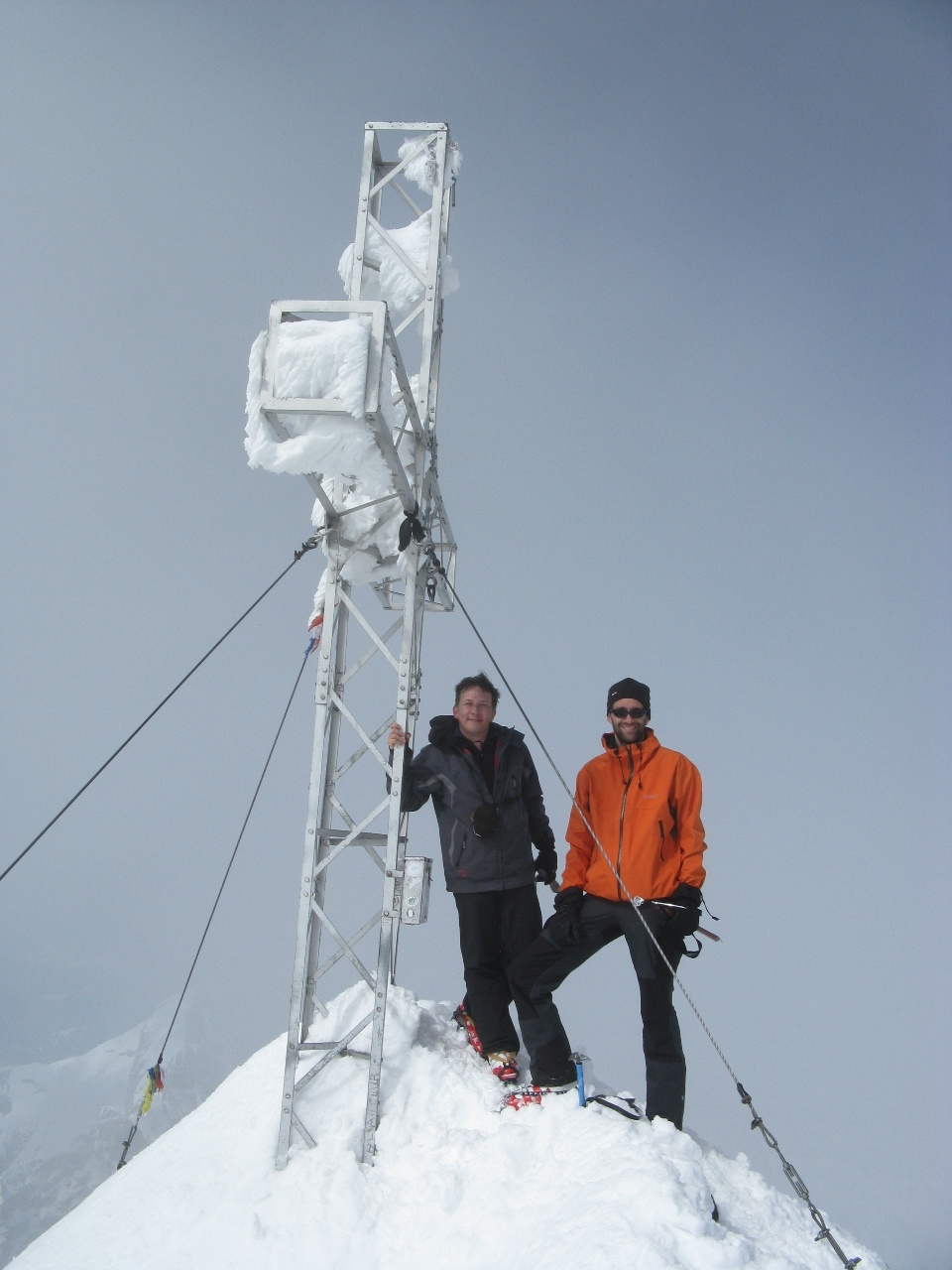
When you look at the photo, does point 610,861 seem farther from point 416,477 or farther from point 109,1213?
point 109,1213

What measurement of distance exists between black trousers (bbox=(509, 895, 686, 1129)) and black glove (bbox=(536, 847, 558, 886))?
60 cm

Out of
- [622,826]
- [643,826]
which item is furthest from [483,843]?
[643,826]

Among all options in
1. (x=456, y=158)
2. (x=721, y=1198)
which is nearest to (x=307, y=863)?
(x=721, y=1198)

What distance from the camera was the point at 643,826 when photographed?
4.29 metres

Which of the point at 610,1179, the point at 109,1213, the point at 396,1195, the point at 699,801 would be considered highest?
the point at 699,801

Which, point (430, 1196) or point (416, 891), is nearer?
point (430, 1196)

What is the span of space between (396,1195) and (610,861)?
196 centimetres

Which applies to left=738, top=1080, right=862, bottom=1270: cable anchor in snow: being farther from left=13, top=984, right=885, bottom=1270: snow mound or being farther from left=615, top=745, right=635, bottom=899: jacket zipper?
→ left=615, top=745, right=635, bottom=899: jacket zipper

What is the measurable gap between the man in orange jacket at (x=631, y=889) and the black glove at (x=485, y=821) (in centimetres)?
48

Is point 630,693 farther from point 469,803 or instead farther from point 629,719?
point 469,803

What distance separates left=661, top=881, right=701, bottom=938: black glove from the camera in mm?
4133

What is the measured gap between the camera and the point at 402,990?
209 inches

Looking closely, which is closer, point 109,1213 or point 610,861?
point 109,1213

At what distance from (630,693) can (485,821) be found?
1.16 meters
